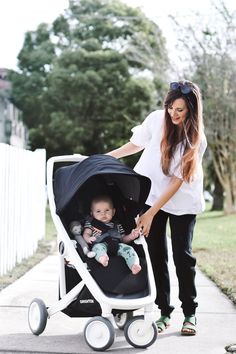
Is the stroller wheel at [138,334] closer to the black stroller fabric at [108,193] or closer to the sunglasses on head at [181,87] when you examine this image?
the black stroller fabric at [108,193]

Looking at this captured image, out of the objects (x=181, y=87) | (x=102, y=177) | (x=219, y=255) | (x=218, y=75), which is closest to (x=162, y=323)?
(x=102, y=177)

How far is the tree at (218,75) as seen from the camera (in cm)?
2473

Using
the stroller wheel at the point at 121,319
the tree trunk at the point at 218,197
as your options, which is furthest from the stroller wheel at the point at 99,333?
the tree trunk at the point at 218,197

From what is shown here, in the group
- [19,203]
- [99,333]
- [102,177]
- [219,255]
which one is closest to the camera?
[99,333]

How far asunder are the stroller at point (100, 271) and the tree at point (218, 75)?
1966cm

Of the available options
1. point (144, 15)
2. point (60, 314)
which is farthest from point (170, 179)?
point (144, 15)

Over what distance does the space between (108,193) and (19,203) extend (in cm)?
407

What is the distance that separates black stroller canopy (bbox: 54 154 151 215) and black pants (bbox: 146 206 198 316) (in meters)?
0.27

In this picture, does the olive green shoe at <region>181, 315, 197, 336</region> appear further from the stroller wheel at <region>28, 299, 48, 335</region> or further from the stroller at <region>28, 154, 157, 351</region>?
the stroller wheel at <region>28, 299, 48, 335</region>

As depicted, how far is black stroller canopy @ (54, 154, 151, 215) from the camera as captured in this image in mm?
5180

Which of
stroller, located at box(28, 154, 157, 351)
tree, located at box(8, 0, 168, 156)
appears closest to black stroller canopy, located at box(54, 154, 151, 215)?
stroller, located at box(28, 154, 157, 351)

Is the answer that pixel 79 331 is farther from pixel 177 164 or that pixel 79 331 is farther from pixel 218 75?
pixel 218 75

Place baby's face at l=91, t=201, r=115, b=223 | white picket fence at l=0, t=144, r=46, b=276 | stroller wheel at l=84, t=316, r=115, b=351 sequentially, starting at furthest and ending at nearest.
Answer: white picket fence at l=0, t=144, r=46, b=276 → baby's face at l=91, t=201, r=115, b=223 → stroller wheel at l=84, t=316, r=115, b=351

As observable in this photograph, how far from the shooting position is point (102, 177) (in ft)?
18.1
